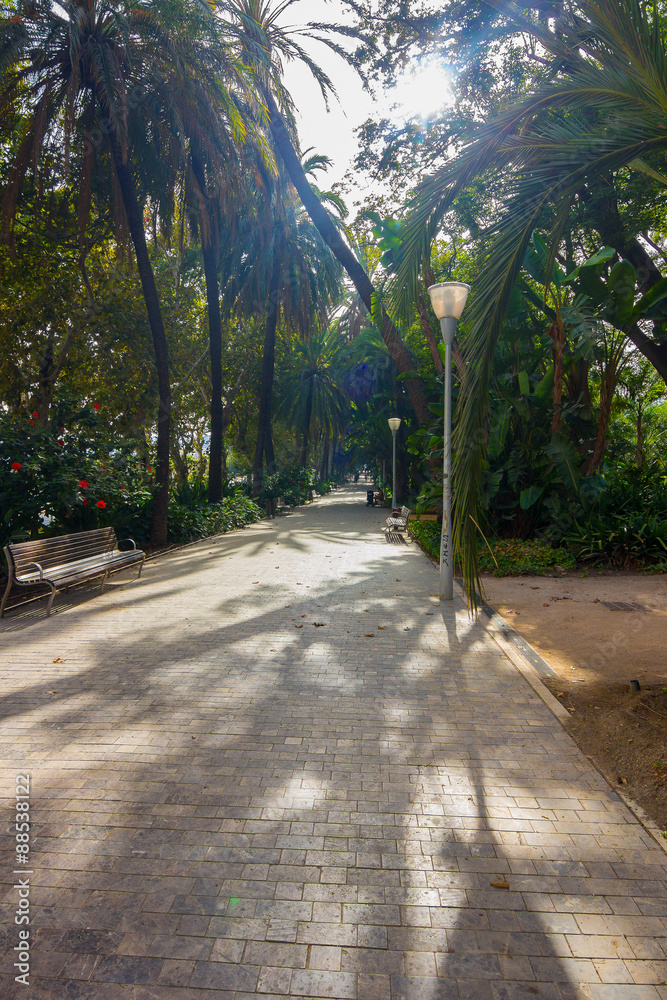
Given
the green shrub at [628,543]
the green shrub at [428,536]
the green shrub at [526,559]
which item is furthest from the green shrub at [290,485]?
the green shrub at [628,543]

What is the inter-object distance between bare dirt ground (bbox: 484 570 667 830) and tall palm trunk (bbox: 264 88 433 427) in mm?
9335

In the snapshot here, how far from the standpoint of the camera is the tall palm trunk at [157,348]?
36.3 feet

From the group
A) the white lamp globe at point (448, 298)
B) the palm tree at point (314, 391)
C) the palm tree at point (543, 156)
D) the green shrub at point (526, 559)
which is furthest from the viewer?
the palm tree at point (314, 391)

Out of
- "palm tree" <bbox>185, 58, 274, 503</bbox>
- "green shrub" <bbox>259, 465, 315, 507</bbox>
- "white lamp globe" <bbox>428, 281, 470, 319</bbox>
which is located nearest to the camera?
"white lamp globe" <bbox>428, 281, 470, 319</bbox>

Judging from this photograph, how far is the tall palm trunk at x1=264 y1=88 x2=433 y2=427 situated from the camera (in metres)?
16.5

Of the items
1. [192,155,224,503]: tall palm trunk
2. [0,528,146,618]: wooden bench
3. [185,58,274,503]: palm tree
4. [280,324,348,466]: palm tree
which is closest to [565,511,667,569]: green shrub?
[0,528,146,618]: wooden bench

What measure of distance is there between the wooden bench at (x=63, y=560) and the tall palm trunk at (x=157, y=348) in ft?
8.56

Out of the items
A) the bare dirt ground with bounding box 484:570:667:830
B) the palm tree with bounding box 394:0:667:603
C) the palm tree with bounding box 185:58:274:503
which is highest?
the palm tree with bounding box 185:58:274:503

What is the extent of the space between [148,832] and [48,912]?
557mm

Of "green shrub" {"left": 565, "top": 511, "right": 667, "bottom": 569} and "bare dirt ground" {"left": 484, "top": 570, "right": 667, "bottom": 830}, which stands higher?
"green shrub" {"left": 565, "top": 511, "right": 667, "bottom": 569}

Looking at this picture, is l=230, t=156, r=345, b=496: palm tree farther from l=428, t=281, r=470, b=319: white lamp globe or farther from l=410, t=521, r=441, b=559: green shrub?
l=428, t=281, r=470, b=319: white lamp globe

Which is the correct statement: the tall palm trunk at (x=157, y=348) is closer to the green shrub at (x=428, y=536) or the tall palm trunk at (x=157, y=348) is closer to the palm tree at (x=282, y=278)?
the green shrub at (x=428, y=536)

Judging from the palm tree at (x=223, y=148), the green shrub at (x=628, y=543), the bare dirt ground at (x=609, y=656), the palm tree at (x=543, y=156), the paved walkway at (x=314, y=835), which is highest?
the palm tree at (x=223, y=148)

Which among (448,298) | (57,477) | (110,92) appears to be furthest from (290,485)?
(448,298)
